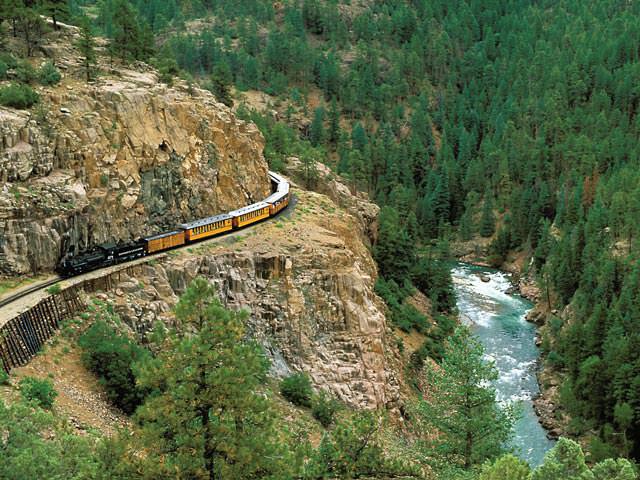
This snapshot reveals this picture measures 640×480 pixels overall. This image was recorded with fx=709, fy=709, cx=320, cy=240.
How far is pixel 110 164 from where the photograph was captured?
4512 cm

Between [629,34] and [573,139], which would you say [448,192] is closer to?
[573,139]

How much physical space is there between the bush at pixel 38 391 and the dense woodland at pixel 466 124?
2674 centimetres

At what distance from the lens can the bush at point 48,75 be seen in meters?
46.8

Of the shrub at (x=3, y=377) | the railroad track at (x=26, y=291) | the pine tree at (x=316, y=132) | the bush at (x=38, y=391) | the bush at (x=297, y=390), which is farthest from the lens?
the pine tree at (x=316, y=132)

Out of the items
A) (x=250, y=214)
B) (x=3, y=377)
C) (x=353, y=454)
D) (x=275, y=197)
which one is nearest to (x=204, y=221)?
(x=250, y=214)

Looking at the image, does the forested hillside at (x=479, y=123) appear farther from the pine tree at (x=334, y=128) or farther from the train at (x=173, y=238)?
the train at (x=173, y=238)

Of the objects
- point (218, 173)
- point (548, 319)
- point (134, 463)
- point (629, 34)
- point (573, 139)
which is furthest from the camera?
point (629, 34)

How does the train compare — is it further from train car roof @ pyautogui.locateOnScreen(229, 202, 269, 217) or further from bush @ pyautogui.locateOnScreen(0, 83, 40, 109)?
bush @ pyautogui.locateOnScreen(0, 83, 40, 109)

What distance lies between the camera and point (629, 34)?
143 metres

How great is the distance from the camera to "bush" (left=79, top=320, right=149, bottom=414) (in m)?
34.4

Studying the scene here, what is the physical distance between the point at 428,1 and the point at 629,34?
171 feet

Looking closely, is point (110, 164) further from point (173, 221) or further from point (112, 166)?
point (173, 221)

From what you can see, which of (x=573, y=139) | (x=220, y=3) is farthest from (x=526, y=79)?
(x=220, y=3)

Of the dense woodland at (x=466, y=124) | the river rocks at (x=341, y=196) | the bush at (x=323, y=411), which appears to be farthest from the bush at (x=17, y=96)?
the river rocks at (x=341, y=196)
